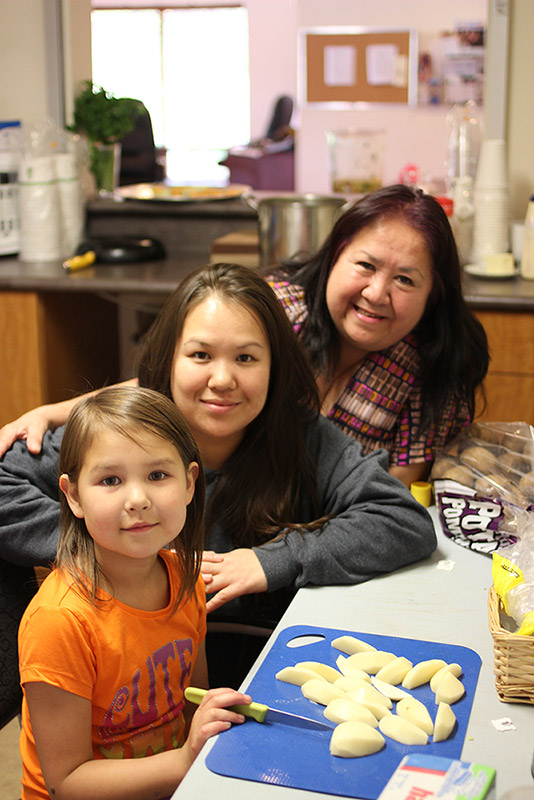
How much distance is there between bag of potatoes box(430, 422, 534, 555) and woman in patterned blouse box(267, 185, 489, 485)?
0.10 metres

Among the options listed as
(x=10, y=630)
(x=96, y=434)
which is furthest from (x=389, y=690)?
(x=10, y=630)

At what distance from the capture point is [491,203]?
297cm

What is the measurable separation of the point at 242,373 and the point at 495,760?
2.18 ft

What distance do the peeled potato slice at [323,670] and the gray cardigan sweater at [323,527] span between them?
25 cm

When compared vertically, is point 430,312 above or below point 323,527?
above

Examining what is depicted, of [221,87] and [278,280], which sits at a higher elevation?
[221,87]

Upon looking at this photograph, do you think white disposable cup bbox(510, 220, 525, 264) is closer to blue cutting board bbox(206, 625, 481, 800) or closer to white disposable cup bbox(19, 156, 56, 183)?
white disposable cup bbox(19, 156, 56, 183)

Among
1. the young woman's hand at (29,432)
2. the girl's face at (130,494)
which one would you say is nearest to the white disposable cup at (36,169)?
the young woman's hand at (29,432)

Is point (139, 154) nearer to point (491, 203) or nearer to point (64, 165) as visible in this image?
point (64, 165)

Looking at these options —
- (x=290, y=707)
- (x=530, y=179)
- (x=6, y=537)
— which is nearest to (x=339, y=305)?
(x=6, y=537)

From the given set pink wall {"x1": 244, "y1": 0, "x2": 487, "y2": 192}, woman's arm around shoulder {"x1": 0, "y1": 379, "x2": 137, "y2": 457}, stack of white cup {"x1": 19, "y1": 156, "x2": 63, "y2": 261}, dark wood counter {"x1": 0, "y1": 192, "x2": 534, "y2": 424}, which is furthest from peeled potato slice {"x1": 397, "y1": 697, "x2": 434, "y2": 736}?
pink wall {"x1": 244, "y1": 0, "x2": 487, "y2": 192}

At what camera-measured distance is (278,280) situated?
2.02 metres

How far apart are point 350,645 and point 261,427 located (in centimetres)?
45

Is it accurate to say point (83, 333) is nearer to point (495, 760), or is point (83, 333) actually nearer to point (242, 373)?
point (242, 373)
